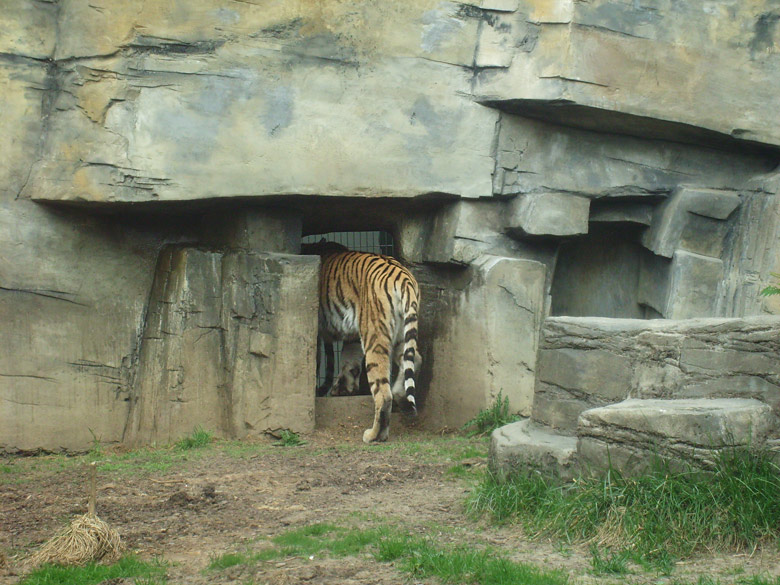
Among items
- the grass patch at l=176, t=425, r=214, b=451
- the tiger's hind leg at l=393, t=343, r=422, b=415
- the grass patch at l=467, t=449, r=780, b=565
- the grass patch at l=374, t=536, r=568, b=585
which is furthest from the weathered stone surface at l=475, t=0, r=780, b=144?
the grass patch at l=374, t=536, r=568, b=585

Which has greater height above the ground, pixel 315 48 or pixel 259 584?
pixel 315 48

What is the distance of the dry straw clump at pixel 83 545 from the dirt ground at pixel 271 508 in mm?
136

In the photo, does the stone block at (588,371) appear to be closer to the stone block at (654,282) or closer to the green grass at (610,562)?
the green grass at (610,562)

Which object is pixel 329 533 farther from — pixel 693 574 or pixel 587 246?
pixel 587 246

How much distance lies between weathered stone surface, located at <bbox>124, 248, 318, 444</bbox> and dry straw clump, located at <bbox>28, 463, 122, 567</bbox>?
321 cm

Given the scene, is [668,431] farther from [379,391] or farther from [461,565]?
[379,391]

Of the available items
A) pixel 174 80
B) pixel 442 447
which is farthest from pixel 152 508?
pixel 174 80

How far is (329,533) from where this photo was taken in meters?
4.68

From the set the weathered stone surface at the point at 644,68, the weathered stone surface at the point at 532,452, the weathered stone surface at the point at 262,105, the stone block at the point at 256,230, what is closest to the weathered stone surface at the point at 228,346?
the stone block at the point at 256,230

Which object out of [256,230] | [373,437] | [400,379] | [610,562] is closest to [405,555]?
[610,562]

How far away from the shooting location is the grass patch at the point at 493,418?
299 inches

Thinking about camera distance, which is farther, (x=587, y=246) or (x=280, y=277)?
(x=587, y=246)

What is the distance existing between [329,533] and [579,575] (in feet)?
4.35

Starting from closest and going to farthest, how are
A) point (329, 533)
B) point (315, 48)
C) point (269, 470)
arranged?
point (329, 533), point (269, 470), point (315, 48)
